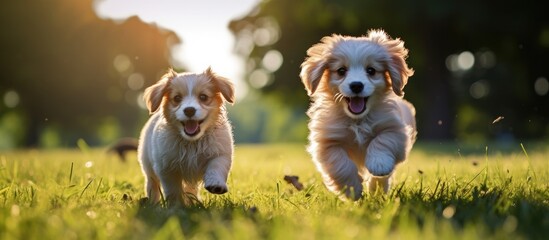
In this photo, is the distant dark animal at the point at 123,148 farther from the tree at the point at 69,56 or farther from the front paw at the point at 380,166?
the tree at the point at 69,56

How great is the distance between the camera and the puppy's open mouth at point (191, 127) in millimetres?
4945

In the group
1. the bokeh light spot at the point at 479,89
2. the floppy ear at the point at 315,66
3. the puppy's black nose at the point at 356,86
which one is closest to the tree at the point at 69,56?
the bokeh light spot at the point at 479,89

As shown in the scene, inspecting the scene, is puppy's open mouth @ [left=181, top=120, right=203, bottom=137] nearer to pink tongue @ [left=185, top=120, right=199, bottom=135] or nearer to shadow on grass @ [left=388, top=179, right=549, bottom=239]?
pink tongue @ [left=185, top=120, right=199, bottom=135]

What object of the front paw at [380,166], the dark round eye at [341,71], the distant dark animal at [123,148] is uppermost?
the dark round eye at [341,71]

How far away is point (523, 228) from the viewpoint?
10.5 feet

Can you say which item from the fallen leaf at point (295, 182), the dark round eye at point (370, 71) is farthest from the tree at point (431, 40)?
the dark round eye at point (370, 71)

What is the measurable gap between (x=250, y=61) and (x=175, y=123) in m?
20.0

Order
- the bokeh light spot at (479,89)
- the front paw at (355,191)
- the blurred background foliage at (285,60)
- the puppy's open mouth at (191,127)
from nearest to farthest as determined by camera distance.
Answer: the front paw at (355,191)
the puppy's open mouth at (191,127)
the blurred background foliage at (285,60)
the bokeh light spot at (479,89)

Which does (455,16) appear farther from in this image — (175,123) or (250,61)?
(175,123)

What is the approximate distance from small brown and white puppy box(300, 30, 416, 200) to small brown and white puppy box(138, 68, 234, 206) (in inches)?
29.6

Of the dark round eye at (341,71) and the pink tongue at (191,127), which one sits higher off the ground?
the dark round eye at (341,71)

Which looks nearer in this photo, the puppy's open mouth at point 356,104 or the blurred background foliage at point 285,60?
the puppy's open mouth at point 356,104

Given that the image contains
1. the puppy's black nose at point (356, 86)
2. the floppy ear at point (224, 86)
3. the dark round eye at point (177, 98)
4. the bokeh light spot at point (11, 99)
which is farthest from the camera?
the bokeh light spot at point (11, 99)

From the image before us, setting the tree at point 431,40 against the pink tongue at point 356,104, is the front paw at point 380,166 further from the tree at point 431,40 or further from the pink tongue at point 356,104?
the tree at point 431,40
